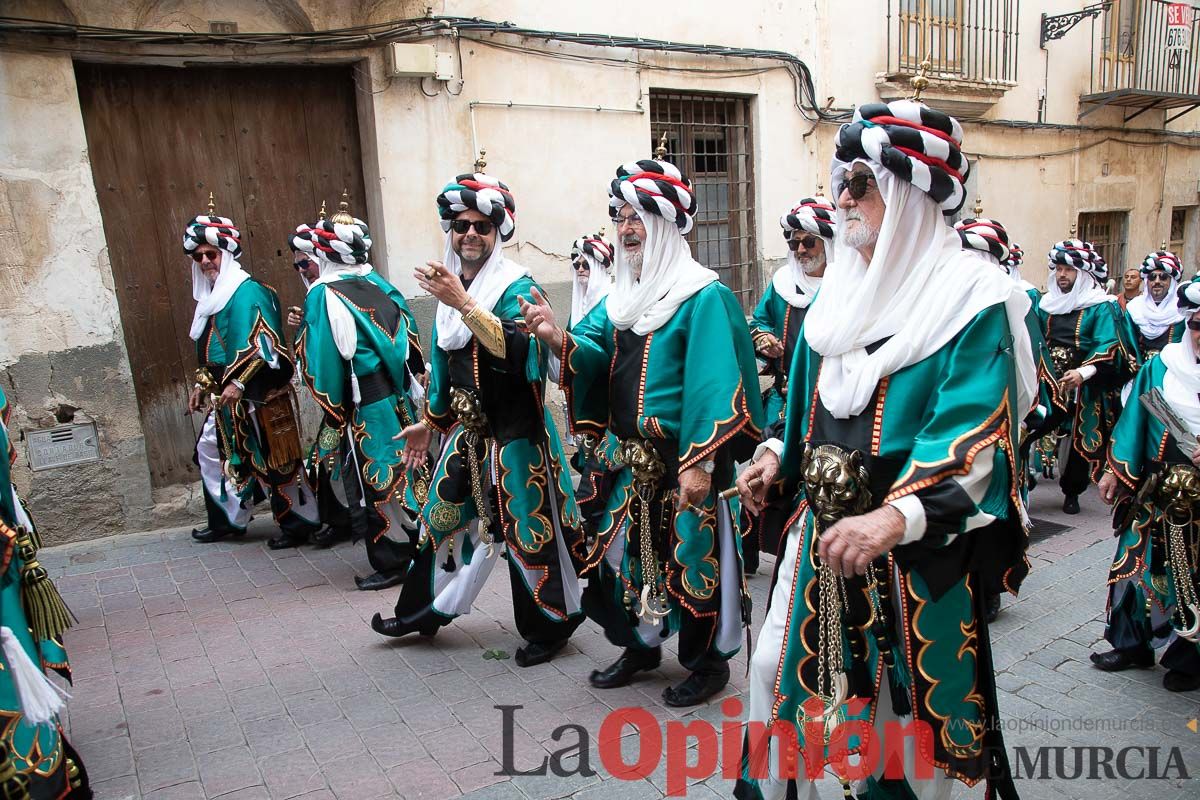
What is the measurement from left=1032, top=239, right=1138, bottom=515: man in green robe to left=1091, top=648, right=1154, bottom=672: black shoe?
263cm

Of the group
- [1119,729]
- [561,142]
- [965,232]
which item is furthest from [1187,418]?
[561,142]

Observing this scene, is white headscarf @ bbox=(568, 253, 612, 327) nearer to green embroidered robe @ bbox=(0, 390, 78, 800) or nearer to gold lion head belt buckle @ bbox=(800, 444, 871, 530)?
green embroidered robe @ bbox=(0, 390, 78, 800)

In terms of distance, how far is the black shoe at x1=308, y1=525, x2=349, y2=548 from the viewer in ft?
20.6

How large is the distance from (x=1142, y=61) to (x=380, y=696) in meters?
15.7

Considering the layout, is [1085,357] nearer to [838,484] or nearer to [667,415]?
[667,415]

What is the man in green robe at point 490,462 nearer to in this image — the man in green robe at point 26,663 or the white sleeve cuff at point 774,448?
the white sleeve cuff at point 774,448

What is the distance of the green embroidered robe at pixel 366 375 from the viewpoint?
529cm

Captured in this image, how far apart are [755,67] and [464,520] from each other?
7164mm

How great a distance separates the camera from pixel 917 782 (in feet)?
8.04

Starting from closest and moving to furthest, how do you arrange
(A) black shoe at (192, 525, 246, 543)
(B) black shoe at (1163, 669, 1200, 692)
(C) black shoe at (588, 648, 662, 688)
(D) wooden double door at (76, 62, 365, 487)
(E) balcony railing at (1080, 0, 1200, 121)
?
(B) black shoe at (1163, 669, 1200, 692)
(C) black shoe at (588, 648, 662, 688)
(A) black shoe at (192, 525, 246, 543)
(D) wooden double door at (76, 62, 365, 487)
(E) balcony railing at (1080, 0, 1200, 121)

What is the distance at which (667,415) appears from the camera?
3.52 meters

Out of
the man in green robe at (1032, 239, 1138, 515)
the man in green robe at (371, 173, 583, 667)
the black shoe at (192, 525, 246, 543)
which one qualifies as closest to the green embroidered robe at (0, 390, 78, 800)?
the man in green robe at (371, 173, 583, 667)

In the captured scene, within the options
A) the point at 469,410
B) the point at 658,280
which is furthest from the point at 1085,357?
the point at 469,410

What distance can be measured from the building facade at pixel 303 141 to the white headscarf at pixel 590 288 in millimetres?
517
